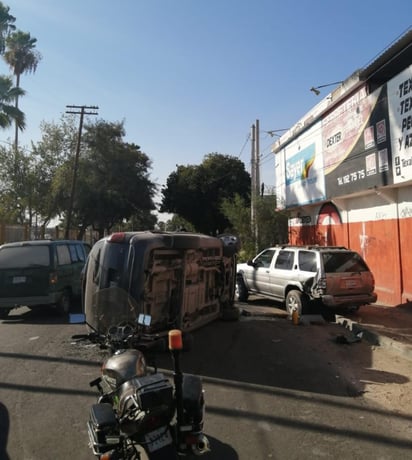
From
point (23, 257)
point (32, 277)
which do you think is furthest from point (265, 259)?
point (23, 257)

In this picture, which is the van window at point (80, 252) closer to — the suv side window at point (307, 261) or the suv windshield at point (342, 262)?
the suv side window at point (307, 261)

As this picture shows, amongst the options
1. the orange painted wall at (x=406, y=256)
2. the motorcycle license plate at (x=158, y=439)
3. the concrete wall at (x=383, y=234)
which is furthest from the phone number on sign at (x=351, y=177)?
the motorcycle license plate at (x=158, y=439)

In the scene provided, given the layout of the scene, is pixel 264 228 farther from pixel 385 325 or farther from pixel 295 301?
pixel 385 325

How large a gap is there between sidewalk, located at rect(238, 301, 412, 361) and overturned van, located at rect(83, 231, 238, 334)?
3.07 metres

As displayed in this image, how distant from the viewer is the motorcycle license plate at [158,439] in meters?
2.95

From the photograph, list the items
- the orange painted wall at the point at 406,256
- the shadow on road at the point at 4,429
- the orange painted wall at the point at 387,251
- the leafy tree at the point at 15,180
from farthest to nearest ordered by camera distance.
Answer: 1. the leafy tree at the point at 15,180
2. the orange painted wall at the point at 387,251
3. the orange painted wall at the point at 406,256
4. the shadow on road at the point at 4,429

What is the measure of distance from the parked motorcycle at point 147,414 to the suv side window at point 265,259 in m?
8.81

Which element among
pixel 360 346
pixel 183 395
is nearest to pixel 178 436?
pixel 183 395

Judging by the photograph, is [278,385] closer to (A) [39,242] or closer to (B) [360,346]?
(B) [360,346]

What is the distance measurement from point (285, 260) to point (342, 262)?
5.29 ft

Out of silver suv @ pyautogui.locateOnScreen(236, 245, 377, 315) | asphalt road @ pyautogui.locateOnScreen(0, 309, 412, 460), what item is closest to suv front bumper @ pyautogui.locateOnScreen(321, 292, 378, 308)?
silver suv @ pyautogui.locateOnScreen(236, 245, 377, 315)

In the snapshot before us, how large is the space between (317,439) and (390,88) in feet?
33.2

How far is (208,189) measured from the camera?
42031mm

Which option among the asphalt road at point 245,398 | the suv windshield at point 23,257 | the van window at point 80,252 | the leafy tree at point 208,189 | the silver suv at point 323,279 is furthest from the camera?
the leafy tree at point 208,189
